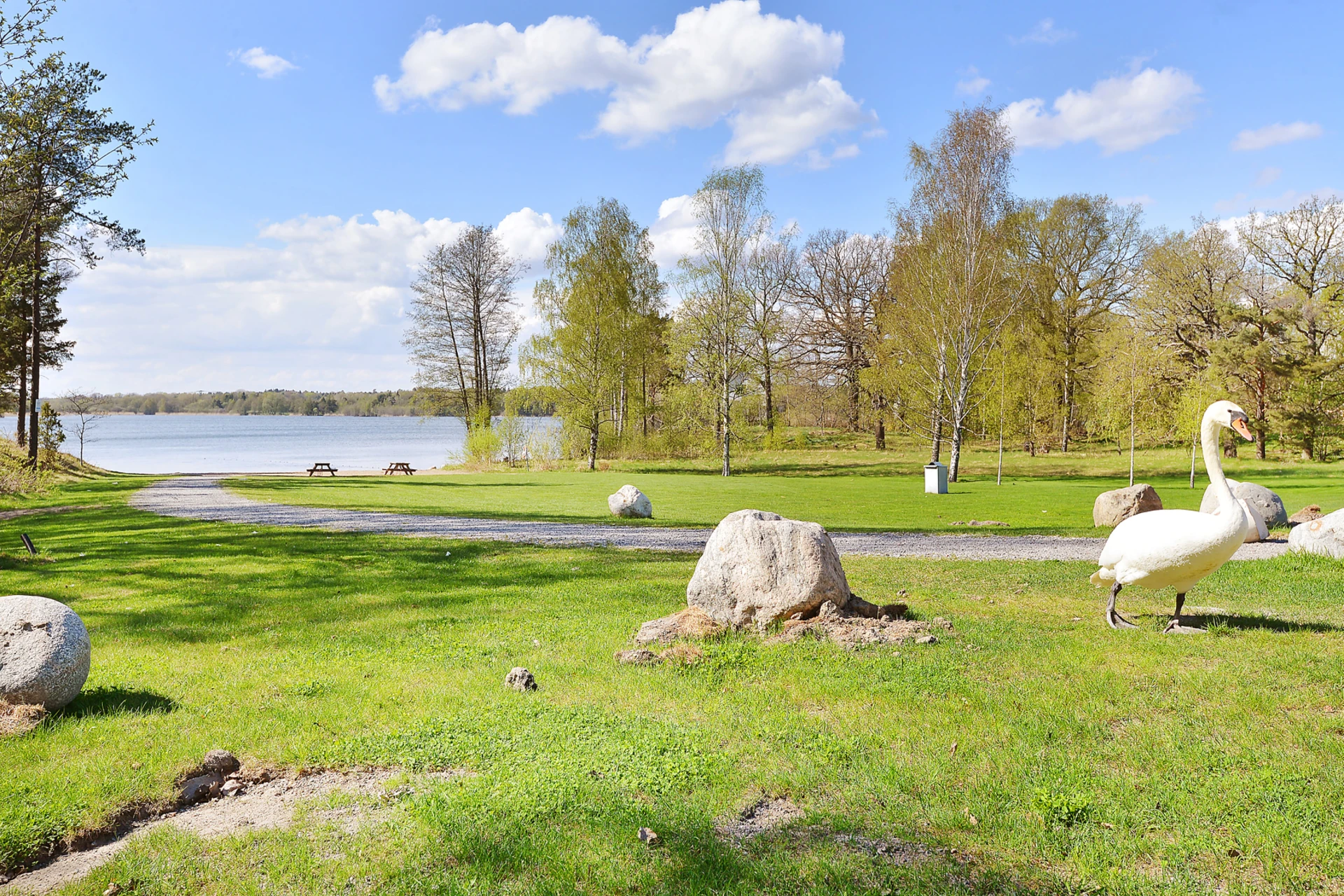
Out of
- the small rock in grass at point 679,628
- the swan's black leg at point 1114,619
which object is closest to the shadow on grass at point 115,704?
the small rock in grass at point 679,628

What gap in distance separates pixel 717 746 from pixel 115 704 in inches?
200

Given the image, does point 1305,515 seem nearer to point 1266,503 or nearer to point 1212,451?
point 1266,503

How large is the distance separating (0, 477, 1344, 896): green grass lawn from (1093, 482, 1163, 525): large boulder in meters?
8.46

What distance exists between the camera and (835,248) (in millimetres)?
60906

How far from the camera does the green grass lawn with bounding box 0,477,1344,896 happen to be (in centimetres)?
383

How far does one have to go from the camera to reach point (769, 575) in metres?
8.16

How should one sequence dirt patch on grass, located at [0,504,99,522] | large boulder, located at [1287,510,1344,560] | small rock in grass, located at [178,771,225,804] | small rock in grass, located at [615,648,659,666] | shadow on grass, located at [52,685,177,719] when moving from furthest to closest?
dirt patch on grass, located at [0,504,99,522]
large boulder, located at [1287,510,1344,560]
small rock in grass, located at [615,648,659,666]
shadow on grass, located at [52,685,177,719]
small rock in grass, located at [178,771,225,804]

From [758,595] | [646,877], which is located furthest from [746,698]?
[646,877]

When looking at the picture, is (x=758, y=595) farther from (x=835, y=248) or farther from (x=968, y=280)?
(x=835, y=248)

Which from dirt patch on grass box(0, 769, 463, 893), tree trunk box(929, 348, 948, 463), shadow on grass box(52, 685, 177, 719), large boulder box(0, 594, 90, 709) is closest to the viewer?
dirt patch on grass box(0, 769, 463, 893)

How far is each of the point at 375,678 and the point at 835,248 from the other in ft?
194

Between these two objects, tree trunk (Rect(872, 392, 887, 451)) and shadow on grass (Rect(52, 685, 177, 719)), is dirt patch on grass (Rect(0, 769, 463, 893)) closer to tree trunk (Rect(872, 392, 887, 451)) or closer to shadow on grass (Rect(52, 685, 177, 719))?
shadow on grass (Rect(52, 685, 177, 719))

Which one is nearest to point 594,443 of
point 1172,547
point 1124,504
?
point 1124,504

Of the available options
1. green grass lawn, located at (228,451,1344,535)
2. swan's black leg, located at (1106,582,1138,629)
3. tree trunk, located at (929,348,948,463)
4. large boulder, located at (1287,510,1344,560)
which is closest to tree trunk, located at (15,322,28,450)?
green grass lawn, located at (228,451,1344,535)
